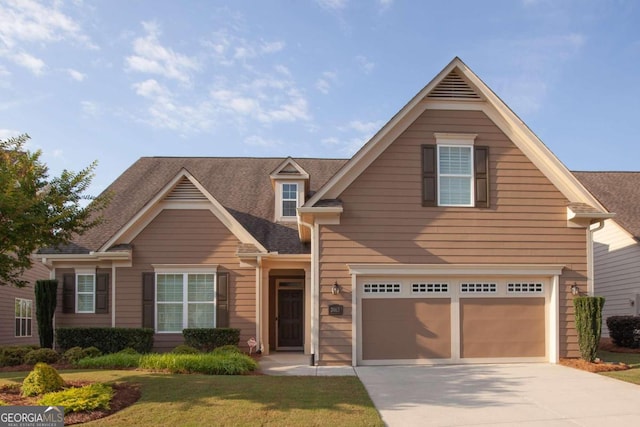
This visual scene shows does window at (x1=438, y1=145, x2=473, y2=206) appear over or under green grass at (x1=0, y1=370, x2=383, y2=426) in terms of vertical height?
over

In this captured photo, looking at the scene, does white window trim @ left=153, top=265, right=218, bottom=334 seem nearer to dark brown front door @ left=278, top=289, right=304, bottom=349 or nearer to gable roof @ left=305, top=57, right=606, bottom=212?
dark brown front door @ left=278, top=289, right=304, bottom=349

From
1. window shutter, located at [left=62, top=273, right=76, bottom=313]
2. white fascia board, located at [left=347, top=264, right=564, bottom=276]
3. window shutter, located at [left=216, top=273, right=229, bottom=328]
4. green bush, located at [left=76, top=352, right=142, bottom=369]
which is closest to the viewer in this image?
green bush, located at [left=76, top=352, right=142, bottom=369]

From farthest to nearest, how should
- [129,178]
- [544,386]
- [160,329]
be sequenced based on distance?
[129,178] < [160,329] < [544,386]

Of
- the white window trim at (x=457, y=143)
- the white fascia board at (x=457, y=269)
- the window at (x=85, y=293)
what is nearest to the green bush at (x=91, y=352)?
the window at (x=85, y=293)

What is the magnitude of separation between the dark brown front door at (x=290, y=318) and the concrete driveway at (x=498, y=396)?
17.6ft

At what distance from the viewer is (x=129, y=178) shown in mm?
22391

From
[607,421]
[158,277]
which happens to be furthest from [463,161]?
[158,277]

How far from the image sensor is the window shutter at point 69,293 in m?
17.7

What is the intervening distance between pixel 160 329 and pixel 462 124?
9.90 m

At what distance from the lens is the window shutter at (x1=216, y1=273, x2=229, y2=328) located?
673 inches

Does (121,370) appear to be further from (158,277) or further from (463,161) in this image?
(463,161)

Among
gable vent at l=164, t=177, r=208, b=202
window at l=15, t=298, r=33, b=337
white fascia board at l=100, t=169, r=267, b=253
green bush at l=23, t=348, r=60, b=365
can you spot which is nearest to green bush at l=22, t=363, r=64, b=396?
green bush at l=23, t=348, r=60, b=365

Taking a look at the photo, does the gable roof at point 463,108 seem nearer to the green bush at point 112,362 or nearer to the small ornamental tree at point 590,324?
the small ornamental tree at point 590,324

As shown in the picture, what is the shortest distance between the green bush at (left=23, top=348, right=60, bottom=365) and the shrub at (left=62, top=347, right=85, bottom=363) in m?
0.22
